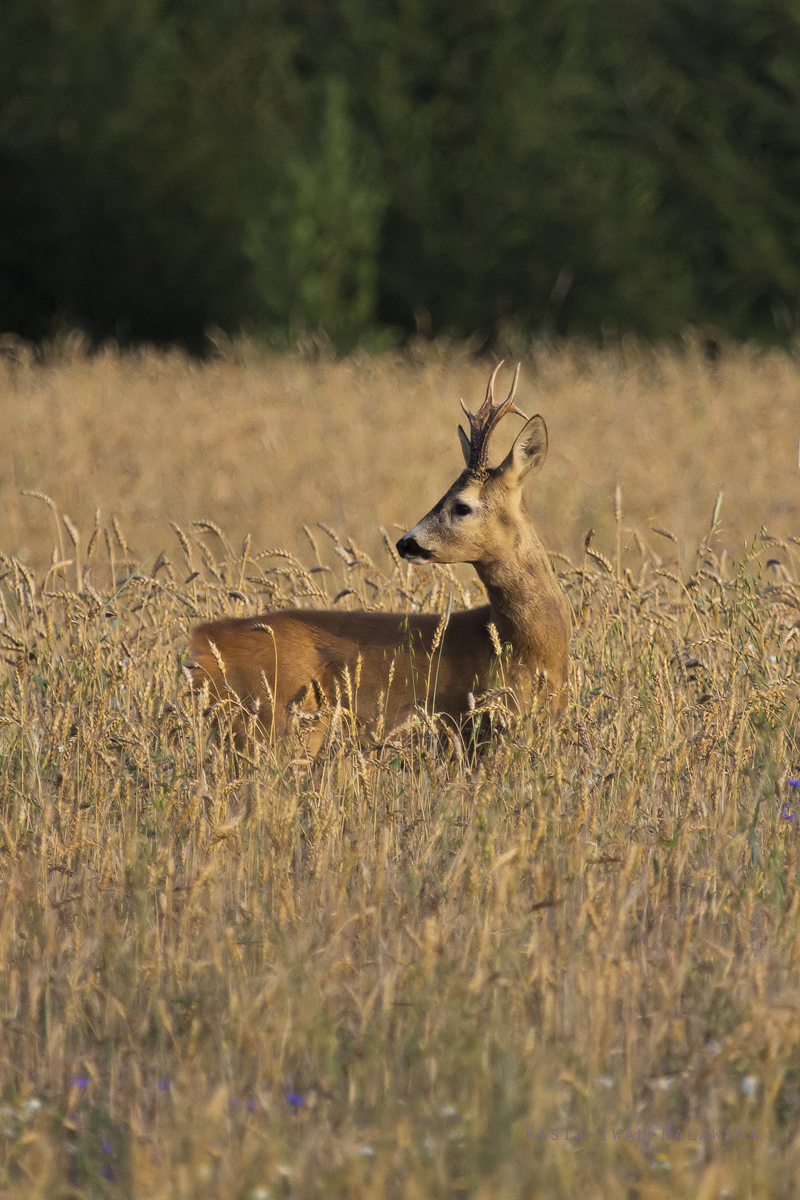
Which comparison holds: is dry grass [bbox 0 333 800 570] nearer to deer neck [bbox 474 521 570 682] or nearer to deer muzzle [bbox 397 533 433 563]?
deer neck [bbox 474 521 570 682]

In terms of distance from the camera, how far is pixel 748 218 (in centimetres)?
2603

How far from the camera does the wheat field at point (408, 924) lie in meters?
2.76

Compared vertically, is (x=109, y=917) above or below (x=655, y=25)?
below

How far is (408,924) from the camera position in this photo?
363 centimetres

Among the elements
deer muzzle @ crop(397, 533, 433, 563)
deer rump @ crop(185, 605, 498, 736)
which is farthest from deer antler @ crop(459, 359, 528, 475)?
deer rump @ crop(185, 605, 498, 736)

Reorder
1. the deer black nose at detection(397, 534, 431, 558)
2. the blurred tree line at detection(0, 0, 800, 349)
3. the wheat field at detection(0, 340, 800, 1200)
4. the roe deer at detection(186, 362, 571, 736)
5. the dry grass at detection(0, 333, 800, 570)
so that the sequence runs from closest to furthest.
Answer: the wheat field at detection(0, 340, 800, 1200) < the deer black nose at detection(397, 534, 431, 558) < the roe deer at detection(186, 362, 571, 736) < the dry grass at detection(0, 333, 800, 570) < the blurred tree line at detection(0, 0, 800, 349)

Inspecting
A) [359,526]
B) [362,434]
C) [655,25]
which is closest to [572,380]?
[362,434]

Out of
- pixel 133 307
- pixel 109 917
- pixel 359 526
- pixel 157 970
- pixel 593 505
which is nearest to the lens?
pixel 157 970

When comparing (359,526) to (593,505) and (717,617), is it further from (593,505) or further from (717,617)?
(717,617)

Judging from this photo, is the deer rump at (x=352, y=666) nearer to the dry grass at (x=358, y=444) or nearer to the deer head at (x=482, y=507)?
the deer head at (x=482, y=507)

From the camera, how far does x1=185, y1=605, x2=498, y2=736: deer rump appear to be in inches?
208

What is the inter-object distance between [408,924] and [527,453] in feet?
7.11

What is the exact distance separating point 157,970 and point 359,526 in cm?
722

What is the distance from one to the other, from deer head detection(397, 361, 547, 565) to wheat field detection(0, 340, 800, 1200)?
536 millimetres
